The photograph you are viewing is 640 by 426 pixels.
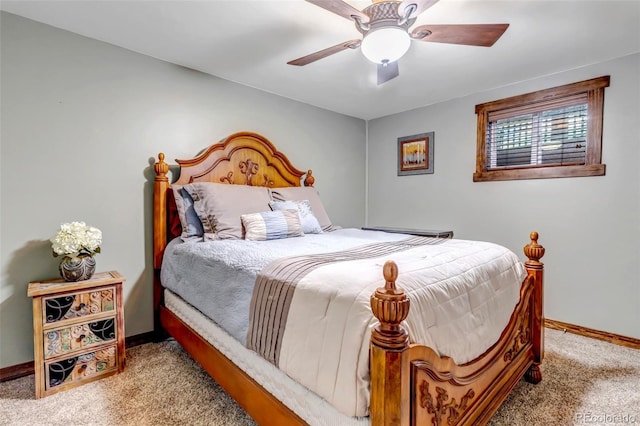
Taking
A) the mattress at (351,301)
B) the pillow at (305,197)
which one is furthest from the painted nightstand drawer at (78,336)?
the pillow at (305,197)

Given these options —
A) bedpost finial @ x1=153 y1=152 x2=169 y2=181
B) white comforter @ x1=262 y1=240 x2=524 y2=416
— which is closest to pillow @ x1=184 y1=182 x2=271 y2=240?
bedpost finial @ x1=153 y1=152 x2=169 y2=181

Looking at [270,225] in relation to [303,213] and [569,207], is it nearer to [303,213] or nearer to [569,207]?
[303,213]

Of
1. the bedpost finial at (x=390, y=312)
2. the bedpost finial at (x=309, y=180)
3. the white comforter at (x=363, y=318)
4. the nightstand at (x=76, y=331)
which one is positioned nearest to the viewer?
the bedpost finial at (x=390, y=312)

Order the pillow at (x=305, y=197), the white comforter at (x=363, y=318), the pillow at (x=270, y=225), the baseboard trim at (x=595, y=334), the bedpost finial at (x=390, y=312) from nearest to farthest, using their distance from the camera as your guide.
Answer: the bedpost finial at (x=390, y=312), the white comforter at (x=363, y=318), the pillow at (x=270, y=225), the baseboard trim at (x=595, y=334), the pillow at (x=305, y=197)

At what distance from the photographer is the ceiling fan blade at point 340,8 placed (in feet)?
4.69

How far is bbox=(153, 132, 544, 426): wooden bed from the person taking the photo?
0.88 metres

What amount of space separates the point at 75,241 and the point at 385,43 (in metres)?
2.13

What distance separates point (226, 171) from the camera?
9.39 ft

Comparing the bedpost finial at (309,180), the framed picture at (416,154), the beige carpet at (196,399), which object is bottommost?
the beige carpet at (196,399)

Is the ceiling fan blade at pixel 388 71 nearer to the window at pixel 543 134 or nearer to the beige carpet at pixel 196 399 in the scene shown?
the window at pixel 543 134

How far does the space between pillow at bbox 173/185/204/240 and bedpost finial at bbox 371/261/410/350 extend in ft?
6.15

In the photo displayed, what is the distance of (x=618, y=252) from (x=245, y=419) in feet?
9.81

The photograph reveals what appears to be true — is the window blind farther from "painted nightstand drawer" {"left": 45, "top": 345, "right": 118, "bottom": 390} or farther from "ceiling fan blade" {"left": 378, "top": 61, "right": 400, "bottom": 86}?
"painted nightstand drawer" {"left": 45, "top": 345, "right": 118, "bottom": 390}

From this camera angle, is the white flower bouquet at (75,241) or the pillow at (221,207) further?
the pillow at (221,207)
